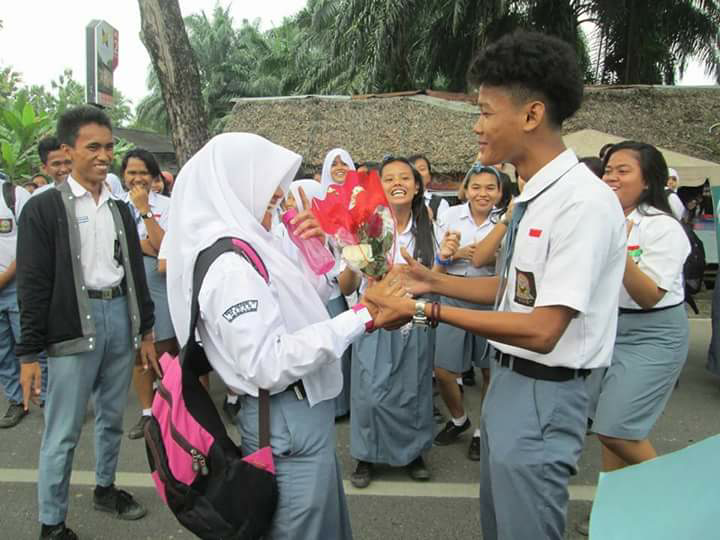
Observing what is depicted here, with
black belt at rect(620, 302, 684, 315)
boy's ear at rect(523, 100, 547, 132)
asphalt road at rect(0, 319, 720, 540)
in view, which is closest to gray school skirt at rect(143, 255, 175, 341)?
asphalt road at rect(0, 319, 720, 540)

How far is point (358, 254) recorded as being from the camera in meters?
2.07

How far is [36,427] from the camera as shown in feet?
14.8

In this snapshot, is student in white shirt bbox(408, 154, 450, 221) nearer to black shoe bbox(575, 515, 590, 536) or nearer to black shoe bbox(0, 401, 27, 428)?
black shoe bbox(575, 515, 590, 536)

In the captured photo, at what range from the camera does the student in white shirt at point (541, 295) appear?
1.71 m

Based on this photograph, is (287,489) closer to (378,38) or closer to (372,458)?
(372,458)

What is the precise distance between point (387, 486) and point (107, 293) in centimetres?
202

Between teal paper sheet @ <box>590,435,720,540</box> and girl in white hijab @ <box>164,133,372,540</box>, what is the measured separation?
94 cm

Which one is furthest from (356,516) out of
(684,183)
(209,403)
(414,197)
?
(684,183)

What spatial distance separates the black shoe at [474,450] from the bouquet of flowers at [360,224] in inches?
88.4

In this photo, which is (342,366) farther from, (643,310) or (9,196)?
(9,196)

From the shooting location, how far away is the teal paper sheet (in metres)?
0.94

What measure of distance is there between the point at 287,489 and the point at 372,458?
187 centimetres

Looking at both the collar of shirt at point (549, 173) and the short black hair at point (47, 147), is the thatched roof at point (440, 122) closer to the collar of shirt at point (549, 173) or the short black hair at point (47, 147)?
the short black hair at point (47, 147)

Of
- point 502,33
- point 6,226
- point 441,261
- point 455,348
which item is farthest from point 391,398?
point 502,33
